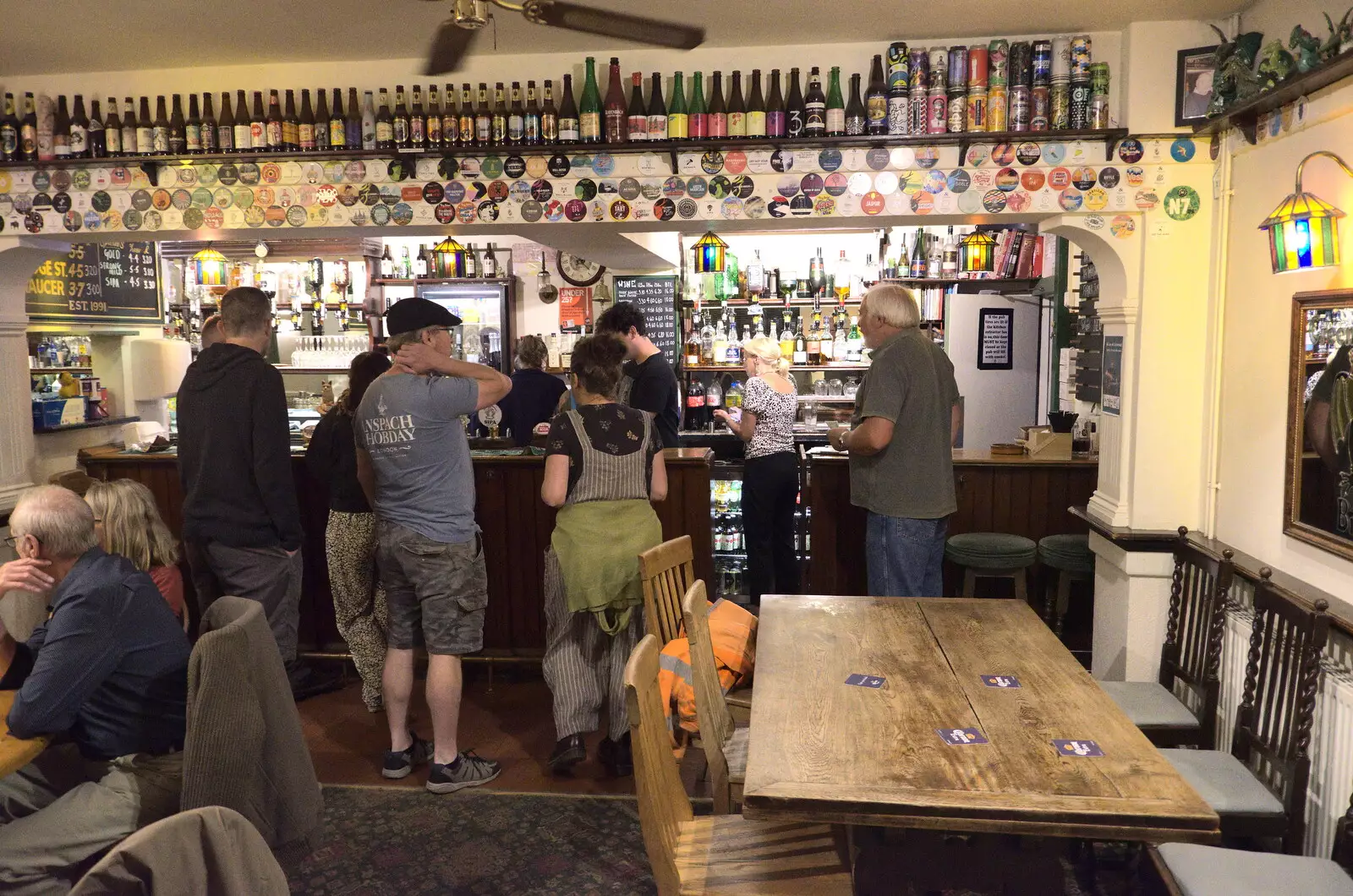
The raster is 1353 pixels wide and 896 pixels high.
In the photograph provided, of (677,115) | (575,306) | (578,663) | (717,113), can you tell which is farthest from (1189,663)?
(575,306)

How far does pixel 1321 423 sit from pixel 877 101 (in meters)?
2.05

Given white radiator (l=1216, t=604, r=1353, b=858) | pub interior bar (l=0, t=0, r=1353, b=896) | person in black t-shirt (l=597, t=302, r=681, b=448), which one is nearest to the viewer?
pub interior bar (l=0, t=0, r=1353, b=896)

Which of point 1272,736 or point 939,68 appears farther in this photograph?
point 939,68

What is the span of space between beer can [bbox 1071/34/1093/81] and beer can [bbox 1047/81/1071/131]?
56 mm

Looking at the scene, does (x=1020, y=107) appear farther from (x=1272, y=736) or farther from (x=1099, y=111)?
(x=1272, y=736)

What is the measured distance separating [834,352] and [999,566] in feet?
11.3

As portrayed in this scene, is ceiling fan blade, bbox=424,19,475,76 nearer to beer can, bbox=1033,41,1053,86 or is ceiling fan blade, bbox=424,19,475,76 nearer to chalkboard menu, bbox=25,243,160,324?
beer can, bbox=1033,41,1053,86

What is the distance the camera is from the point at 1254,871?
2.24m

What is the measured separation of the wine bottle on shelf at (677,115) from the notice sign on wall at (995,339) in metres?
4.27

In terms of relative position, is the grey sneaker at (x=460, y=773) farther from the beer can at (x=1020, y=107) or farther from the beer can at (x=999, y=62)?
the beer can at (x=999, y=62)

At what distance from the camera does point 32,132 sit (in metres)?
4.39

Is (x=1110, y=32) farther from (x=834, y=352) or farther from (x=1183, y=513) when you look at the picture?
(x=834, y=352)

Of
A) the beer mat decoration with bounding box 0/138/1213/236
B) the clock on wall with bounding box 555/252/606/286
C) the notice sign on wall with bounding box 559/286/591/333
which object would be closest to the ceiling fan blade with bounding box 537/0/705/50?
the beer mat decoration with bounding box 0/138/1213/236

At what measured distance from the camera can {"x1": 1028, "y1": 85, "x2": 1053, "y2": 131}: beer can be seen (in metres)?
3.97
